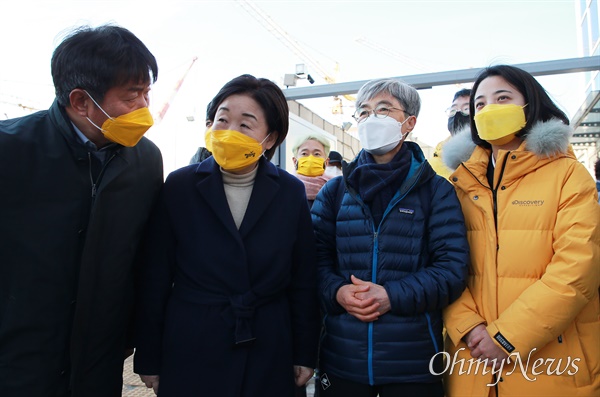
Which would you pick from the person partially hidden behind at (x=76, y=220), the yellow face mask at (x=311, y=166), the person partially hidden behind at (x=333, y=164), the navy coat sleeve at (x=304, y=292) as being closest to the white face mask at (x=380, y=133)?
the navy coat sleeve at (x=304, y=292)

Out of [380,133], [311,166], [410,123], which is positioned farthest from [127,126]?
[311,166]

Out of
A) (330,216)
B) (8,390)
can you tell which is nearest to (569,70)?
(330,216)

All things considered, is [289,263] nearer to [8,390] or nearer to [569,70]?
[8,390]

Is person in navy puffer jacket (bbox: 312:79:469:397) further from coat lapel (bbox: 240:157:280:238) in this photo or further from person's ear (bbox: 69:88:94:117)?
person's ear (bbox: 69:88:94:117)

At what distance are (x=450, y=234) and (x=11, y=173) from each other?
2005mm

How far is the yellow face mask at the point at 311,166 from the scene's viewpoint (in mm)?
4051

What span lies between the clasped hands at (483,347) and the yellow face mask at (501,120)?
1010 millimetres

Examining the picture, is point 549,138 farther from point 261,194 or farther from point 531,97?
point 261,194

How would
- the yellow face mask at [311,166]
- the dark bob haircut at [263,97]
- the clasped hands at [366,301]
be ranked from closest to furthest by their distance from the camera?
the clasped hands at [366,301] < the dark bob haircut at [263,97] < the yellow face mask at [311,166]

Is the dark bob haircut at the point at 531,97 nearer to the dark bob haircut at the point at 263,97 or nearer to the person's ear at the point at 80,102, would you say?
the dark bob haircut at the point at 263,97

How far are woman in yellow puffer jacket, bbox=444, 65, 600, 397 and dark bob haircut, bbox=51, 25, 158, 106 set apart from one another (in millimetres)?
1828

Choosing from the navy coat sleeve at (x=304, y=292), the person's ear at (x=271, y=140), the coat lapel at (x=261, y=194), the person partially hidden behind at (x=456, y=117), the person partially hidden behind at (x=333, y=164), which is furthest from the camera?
the person partially hidden behind at (x=333, y=164)

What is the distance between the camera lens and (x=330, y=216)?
2504mm

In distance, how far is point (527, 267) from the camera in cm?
210
